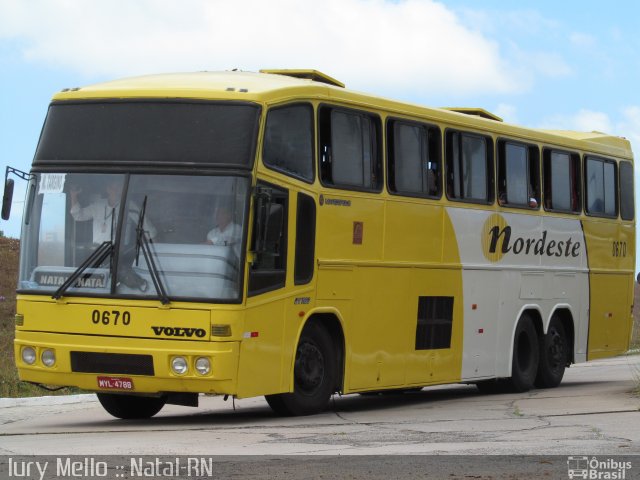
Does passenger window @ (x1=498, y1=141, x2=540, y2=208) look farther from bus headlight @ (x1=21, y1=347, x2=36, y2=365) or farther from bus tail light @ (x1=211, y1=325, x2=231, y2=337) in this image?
bus headlight @ (x1=21, y1=347, x2=36, y2=365)

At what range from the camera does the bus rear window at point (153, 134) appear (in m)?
13.9

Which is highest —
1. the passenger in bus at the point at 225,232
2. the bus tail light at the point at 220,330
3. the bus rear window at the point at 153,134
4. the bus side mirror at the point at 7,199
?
the bus rear window at the point at 153,134

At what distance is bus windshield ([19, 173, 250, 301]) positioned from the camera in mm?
13617

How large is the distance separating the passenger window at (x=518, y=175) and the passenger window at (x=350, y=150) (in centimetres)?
359

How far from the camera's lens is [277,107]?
1443 cm

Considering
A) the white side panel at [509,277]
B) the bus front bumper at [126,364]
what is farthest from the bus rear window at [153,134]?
the white side panel at [509,277]

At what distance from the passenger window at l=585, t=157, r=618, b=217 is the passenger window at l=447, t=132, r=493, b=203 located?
339cm

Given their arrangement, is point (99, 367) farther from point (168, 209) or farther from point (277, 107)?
point (277, 107)

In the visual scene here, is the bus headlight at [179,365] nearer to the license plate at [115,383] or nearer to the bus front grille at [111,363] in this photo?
the bus front grille at [111,363]

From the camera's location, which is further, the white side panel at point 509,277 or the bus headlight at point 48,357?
the white side panel at point 509,277

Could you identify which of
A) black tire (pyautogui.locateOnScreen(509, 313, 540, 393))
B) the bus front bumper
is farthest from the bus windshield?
black tire (pyautogui.locateOnScreen(509, 313, 540, 393))

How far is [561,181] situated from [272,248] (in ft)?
26.9

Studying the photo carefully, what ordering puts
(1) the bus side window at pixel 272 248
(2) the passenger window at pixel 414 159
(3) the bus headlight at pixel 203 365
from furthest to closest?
(2) the passenger window at pixel 414 159, (1) the bus side window at pixel 272 248, (3) the bus headlight at pixel 203 365

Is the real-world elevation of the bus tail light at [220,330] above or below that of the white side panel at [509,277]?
below
